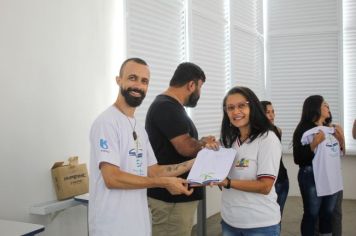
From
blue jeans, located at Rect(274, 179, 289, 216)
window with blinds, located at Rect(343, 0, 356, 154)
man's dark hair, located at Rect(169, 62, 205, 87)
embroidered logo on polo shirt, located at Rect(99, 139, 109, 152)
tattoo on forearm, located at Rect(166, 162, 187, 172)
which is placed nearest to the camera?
embroidered logo on polo shirt, located at Rect(99, 139, 109, 152)

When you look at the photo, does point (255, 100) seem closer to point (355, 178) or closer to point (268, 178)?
point (268, 178)

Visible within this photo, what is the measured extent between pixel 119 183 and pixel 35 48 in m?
1.28

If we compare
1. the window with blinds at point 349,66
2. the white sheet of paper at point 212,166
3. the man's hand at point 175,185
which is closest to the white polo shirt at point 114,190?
the man's hand at point 175,185

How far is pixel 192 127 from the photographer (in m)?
2.44

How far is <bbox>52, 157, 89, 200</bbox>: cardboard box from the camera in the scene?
252 centimetres

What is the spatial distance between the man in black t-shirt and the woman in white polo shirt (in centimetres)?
39

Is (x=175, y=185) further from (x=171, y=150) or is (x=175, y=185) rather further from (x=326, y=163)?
(x=326, y=163)

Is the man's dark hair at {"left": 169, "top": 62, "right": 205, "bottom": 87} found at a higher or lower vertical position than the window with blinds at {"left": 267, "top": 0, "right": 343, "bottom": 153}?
lower

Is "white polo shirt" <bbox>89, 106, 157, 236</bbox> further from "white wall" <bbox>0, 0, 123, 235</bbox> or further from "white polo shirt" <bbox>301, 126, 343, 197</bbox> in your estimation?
"white polo shirt" <bbox>301, 126, 343, 197</bbox>

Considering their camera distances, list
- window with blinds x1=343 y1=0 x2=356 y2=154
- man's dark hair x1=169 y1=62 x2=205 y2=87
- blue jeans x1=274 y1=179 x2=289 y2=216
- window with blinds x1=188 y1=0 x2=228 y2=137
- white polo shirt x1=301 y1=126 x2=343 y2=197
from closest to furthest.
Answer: man's dark hair x1=169 y1=62 x2=205 y2=87 → white polo shirt x1=301 y1=126 x2=343 y2=197 → blue jeans x1=274 y1=179 x2=289 y2=216 → window with blinds x1=188 y1=0 x2=228 y2=137 → window with blinds x1=343 y1=0 x2=356 y2=154

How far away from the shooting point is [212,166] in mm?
1889

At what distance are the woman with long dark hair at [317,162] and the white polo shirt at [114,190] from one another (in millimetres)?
1813

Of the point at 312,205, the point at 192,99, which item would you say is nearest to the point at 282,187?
the point at 312,205

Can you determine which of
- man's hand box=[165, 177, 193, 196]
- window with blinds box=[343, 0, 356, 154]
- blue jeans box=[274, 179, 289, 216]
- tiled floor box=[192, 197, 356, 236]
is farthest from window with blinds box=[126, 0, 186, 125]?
window with blinds box=[343, 0, 356, 154]
